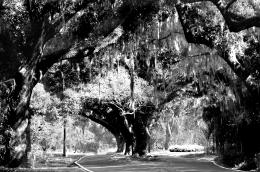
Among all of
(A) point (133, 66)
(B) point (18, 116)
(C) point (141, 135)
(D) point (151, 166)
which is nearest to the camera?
(B) point (18, 116)

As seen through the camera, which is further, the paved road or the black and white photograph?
the paved road

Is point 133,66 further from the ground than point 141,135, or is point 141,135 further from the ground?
point 133,66

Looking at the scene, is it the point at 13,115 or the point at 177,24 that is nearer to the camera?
the point at 13,115

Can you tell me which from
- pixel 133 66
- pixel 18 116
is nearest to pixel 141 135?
pixel 133 66

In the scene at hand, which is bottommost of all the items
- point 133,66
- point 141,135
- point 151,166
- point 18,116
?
point 151,166

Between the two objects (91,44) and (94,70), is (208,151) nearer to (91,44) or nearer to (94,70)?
(94,70)

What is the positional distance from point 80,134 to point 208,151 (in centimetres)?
4133

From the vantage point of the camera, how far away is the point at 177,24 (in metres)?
20.0

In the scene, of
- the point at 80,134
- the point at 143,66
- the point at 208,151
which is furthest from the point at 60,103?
the point at 80,134

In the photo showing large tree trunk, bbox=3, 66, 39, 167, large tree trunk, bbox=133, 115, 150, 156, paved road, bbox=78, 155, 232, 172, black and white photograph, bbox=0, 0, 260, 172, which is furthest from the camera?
large tree trunk, bbox=133, 115, 150, 156

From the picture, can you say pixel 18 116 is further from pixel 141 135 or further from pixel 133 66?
pixel 141 135

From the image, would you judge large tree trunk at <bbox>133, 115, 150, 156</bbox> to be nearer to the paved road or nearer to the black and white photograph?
the black and white photograph

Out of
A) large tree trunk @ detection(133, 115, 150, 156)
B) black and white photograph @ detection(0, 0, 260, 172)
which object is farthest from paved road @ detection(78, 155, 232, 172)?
large tree trunk @ detection(133, 115, 150, 156)

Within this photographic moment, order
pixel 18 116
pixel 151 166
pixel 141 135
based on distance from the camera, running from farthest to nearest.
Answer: pixel 141 135 < pixel 151 166 < pixel 18 116
